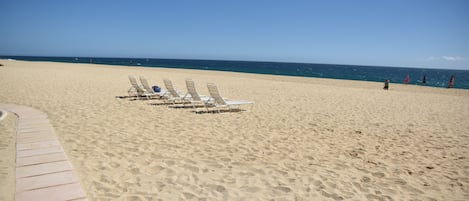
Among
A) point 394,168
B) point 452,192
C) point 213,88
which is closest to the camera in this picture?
point 452,192

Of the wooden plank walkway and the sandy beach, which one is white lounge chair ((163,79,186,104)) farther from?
the wooden plank walkway

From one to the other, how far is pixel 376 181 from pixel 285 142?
1.90 m

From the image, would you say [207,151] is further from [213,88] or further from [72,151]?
[213,88]

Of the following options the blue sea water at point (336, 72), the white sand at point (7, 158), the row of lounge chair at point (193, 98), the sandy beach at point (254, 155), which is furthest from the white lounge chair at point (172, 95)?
the blue sea water at point (336, 72)

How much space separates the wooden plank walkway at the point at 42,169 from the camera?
9.61 ft

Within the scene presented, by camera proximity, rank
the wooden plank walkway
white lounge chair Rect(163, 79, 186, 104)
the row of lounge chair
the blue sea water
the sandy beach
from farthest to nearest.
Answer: the blue sea water → white lounge chair Rect(163, 79, 186, 104) → the row of lounge chair → the sandy beach → the wooden plank walkway

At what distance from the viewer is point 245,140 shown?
5.39 metres

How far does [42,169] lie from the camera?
138 inches

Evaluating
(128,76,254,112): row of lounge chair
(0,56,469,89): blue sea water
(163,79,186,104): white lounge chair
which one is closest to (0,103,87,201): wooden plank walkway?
(128,76,254,112): row of lounge chair

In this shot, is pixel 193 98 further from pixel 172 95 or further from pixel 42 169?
pixel 42 169

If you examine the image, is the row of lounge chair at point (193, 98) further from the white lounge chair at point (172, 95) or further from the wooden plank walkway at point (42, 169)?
the wooden plank walkway at point (42, 169)

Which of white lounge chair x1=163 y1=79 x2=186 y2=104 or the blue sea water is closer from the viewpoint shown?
white lounge chair x1=163 y1=79 x2=186 y2=104

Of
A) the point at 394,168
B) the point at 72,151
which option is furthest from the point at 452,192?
the point at 72,151

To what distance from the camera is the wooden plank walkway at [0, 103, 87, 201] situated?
2.93m
